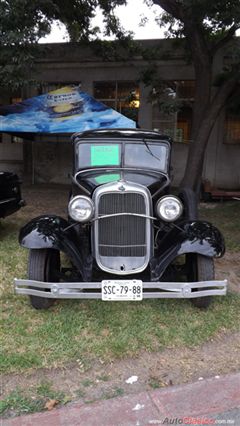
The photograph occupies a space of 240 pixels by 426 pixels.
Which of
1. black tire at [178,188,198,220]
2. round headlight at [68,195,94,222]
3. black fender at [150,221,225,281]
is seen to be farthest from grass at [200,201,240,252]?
round headlight at [68,195,94,222]

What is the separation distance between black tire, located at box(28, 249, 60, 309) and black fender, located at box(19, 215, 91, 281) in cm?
17

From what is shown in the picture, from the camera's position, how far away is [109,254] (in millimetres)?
3615

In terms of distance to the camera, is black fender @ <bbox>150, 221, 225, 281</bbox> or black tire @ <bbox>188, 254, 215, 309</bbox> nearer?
black fender @ <bbox>150, 221, 225, 281</bbox>

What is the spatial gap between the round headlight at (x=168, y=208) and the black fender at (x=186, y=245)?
23cm

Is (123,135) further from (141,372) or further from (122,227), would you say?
(141,372)

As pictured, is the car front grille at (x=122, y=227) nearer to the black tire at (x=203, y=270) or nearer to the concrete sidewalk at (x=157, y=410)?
the black tire at (x=203, y=270)

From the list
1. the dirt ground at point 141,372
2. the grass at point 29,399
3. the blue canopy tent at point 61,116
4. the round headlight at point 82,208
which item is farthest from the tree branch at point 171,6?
the grass at point 29,399

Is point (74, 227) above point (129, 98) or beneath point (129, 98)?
beneath

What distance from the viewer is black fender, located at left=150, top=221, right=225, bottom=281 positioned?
3613 mm

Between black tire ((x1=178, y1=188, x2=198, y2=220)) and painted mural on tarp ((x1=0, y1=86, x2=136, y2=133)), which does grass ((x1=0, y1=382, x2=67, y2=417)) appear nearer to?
black tire ((x1=178, y1=188, x2=198, y2=220))

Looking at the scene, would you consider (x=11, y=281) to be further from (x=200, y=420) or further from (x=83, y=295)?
(x=200, y=420)

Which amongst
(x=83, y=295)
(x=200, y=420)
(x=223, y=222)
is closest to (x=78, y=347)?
(x=83, y=295)

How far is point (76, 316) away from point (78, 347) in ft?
1.65

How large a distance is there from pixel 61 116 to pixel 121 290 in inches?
274
